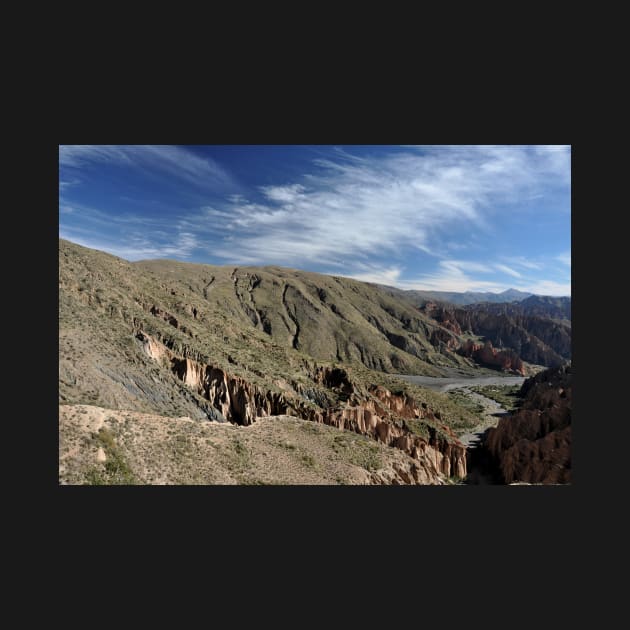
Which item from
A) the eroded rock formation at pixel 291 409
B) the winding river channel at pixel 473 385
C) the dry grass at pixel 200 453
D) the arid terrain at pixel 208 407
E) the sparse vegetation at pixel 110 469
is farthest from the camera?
the winding river channel at pixel 473 385

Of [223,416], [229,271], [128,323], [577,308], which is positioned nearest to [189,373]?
[223,416]

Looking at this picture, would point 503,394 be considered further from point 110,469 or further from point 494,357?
point 110,469

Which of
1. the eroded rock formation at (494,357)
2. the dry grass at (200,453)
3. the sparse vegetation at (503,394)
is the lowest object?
the sparse vegetation at (503,394)

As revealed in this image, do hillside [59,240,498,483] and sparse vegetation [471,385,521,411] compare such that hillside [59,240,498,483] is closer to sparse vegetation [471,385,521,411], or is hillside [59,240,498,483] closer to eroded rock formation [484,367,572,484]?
eroded rock formation [484,367,572,484]

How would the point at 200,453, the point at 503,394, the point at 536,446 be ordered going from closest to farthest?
the point at 200,453 → the point at 536,446 → the point at 503,394

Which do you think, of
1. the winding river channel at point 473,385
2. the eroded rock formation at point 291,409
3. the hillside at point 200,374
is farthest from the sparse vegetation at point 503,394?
the eroded rock formation at point 291,409

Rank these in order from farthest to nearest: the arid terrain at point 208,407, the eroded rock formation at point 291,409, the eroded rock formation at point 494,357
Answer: the eroded rock formation at point 494,357, the eroded rock formation at point 291,409, the arid terrain at point 208,407

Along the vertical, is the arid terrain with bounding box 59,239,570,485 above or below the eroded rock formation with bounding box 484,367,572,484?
above

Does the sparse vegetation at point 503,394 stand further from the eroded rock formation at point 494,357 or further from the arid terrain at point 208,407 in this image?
the eroded rock formation at point 494,357

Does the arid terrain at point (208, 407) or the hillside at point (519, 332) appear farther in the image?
the hillside at point (519, 332)

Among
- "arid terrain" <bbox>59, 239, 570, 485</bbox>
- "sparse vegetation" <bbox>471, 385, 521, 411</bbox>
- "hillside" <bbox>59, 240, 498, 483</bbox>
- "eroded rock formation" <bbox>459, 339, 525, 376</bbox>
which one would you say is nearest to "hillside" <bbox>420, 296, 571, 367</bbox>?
"eroded rock formation" <bbox>459, 339, 525, 376</bbox>

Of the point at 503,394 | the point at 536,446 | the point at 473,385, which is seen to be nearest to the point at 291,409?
the point at 536,446

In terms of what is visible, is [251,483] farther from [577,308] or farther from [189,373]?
[577,308]

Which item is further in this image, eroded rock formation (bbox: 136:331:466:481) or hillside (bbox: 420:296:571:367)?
hillside (bbox: 420:296:571:367)
